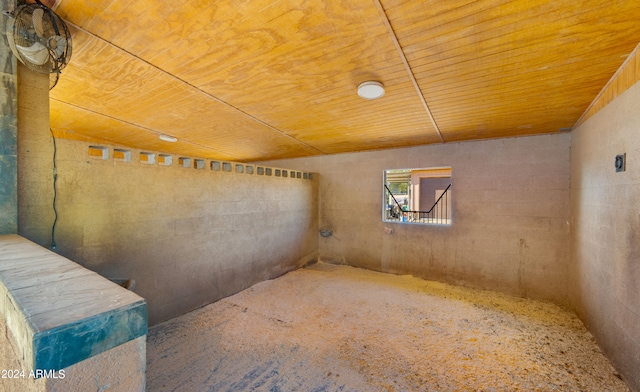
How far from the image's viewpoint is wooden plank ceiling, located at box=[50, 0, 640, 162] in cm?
162

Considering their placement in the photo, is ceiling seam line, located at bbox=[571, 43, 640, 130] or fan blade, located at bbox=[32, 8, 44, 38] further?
ceiling seam line, located at bbox=[571, 43, 640, 130]

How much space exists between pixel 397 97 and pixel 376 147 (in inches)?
85.2

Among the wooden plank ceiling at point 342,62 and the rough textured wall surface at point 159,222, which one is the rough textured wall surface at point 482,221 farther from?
the rough textured wall surface at point 159,222

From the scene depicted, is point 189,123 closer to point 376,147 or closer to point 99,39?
point 99,39

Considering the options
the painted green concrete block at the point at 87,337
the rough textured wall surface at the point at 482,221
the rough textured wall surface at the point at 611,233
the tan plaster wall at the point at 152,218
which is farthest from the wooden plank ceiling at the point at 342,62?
the painted green concrete block at the point at 87,337

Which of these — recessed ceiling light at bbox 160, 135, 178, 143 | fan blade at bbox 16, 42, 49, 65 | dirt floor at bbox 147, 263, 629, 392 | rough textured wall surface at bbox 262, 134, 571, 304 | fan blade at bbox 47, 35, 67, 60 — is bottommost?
dirt floor at bbox 147, 263, 629, 392

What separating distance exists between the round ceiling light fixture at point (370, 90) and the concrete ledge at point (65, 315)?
95.3 inches

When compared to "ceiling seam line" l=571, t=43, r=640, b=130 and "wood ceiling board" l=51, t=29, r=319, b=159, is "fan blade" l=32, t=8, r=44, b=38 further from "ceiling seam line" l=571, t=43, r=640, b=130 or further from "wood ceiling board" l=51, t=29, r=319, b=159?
"ceiling seam line" l=571, t=43, r=640, b=130

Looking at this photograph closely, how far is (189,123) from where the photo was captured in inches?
145

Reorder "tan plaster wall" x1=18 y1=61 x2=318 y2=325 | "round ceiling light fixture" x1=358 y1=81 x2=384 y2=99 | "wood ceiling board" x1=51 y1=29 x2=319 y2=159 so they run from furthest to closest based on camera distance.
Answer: "round ceiling light fixture" x1=358 y1=81 x2=384 y2=99
"wood ceiling board" x1=51 y1=29 x2=319 y2=159
"tan plaster wall" x1=18 y1=61 x2=318 y2=325

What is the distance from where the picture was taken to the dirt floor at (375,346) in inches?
80.0

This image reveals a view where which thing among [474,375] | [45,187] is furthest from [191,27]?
[474,375]

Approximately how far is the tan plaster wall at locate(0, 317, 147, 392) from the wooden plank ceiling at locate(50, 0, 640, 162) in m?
1.90

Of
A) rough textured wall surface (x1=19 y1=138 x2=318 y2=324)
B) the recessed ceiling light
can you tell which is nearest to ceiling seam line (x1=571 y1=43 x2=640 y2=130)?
rough textured wall surface (x1=19 y1=138 x2=318 y2=324)
